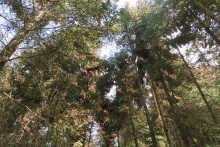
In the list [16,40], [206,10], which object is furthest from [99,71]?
[16,40]

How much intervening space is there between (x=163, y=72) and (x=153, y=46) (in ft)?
6.81

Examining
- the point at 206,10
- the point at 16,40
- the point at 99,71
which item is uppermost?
the point at 99,71

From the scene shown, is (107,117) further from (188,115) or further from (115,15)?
(115,15)

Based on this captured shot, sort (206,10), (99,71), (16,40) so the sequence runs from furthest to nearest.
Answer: (99,71), (206,10), (16,40)

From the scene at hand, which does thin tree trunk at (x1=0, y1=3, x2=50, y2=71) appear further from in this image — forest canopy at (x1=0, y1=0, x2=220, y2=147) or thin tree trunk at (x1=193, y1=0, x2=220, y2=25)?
thin tree trunk at (x1=193, y1=0, x2=220, y2=25)

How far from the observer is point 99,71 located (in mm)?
19500

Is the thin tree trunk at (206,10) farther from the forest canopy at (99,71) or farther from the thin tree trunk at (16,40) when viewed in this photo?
the thin tree trunk at (16,40)

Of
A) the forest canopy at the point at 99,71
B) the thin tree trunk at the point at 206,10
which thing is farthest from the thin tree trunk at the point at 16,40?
the thin tree trunk at the point at 206,10

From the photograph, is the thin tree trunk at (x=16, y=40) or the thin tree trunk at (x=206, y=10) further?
the thin tree trunk at (x=206, y=10)

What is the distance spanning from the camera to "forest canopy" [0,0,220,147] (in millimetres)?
7004

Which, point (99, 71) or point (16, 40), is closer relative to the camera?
point (16, 40)

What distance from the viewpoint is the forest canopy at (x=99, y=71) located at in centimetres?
700

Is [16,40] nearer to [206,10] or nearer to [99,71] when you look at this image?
[206,10]

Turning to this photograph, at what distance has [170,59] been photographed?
1741 centimetres
